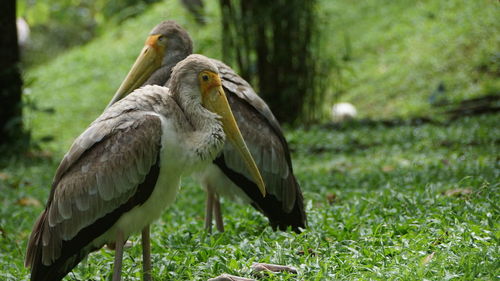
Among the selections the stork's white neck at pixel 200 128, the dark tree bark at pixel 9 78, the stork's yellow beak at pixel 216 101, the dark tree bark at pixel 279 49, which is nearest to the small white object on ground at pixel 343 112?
the dark tree bark at pixel 279 49

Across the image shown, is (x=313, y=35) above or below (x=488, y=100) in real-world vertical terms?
above

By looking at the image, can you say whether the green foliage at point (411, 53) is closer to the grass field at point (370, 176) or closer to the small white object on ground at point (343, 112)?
the grass field at point (370, 176)

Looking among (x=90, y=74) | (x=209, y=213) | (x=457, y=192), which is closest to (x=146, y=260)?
(x=209, y=213)

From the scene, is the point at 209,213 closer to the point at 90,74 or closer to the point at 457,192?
the point at 457,192

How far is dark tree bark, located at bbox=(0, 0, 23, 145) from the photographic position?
9.26m

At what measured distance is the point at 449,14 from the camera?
13602 millimetres

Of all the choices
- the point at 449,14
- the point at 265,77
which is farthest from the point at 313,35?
the point at 449,14

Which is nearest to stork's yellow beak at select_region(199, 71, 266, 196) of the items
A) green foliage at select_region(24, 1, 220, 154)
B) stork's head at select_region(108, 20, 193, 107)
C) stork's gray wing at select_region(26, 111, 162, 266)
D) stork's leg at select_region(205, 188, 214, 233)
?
stork's gray wing at select_region(26, 111, 162, 266)

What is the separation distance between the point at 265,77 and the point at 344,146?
105 inches

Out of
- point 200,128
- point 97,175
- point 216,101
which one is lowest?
point 97,175

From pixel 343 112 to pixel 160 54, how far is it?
20.6 feet

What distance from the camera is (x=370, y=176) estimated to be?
6547mm

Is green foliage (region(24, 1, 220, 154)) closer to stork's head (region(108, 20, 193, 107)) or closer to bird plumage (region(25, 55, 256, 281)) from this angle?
stork's head (region(108, 20, 193, 107))

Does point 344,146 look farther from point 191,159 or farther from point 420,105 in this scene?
point 191,159
